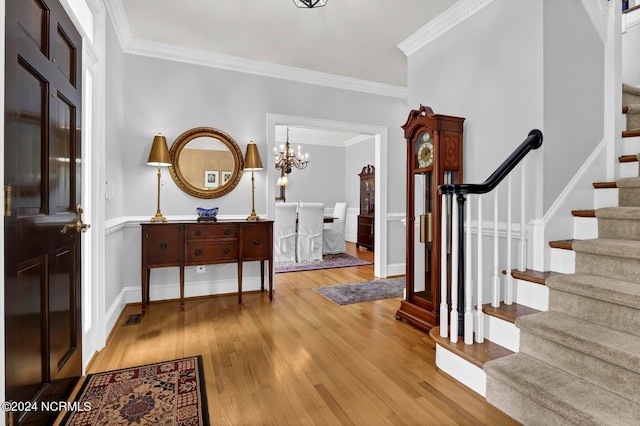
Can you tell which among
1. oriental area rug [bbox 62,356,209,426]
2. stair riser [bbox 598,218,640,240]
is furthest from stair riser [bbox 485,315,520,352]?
oriental area rug [bbox 62,356,209,426]

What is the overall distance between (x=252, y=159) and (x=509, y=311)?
2800mm

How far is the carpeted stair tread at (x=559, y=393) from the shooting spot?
1316 millimetres

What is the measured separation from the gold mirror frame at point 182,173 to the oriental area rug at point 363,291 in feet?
5.21

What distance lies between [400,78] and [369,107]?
521 millimetres

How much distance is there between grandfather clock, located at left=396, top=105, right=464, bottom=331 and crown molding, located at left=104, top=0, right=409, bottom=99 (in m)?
1.74

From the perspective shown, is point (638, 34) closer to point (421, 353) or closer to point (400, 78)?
point (400, 78)

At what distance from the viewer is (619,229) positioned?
2.01m

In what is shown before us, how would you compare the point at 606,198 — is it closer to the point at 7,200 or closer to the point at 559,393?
the point at 559,393

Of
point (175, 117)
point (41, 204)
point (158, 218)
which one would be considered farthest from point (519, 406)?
point (175, 117)

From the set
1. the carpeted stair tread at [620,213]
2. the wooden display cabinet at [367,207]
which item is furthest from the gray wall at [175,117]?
the wooden display cabinet at [367,207]

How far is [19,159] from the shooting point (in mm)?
1248

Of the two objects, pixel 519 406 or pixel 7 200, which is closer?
pixel 7 200

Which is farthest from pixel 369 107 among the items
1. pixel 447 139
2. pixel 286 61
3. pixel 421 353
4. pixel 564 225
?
pixel 421 353

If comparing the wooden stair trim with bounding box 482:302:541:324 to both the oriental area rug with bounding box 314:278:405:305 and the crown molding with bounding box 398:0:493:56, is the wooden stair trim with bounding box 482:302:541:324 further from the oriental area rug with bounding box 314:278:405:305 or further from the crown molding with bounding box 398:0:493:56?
the crown molding with bounding box 398:0:493:56
